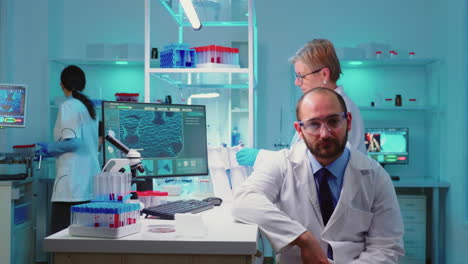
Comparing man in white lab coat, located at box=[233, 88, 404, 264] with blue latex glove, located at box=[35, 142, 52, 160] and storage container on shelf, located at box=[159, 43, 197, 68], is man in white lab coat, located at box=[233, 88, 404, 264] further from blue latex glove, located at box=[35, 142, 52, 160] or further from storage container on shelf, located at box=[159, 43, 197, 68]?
blue latex glove, located at box=[35, 142, 52, 160]

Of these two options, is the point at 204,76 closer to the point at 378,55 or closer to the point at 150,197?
the point at 150,197

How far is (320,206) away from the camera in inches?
64.8

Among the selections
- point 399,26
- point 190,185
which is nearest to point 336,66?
point 190,185

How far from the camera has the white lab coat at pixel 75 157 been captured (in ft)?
10.8

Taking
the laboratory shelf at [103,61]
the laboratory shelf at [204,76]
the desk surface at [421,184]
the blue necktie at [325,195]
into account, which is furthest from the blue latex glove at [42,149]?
the desk surface at [421,184]

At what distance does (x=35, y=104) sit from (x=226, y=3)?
2303mm

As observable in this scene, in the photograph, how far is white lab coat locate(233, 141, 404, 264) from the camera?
1.58 m

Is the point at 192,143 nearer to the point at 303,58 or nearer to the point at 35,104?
the point at 303,58

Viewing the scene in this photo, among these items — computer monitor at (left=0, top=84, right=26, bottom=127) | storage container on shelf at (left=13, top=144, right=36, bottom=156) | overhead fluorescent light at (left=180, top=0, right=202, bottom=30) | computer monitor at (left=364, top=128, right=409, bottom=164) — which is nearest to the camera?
overhead fluorescent light at (left=180, top=0, right=202, bottom=30)

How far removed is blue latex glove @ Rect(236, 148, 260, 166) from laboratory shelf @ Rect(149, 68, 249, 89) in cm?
47

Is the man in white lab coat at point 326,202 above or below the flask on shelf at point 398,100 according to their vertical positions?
below

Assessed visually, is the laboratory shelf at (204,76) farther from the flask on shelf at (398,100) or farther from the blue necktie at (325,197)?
the flask on shelf at (398,100)

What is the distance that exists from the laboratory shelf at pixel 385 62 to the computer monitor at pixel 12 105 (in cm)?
276

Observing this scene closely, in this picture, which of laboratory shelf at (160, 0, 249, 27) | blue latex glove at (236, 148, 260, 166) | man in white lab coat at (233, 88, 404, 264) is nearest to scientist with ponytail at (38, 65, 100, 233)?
laboratory shelf at (160, 0, 249, 27)
